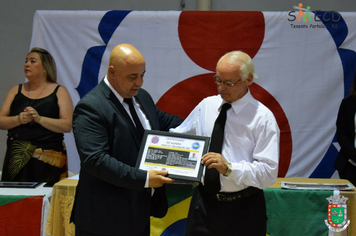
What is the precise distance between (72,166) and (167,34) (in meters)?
1.64

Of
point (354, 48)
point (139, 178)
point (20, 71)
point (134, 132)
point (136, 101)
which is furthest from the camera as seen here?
point (20, 71)

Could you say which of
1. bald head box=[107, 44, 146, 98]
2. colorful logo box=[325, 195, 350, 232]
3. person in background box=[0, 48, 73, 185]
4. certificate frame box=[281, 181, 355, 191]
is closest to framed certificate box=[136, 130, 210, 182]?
bald head box=[107, 44, 146, 98]

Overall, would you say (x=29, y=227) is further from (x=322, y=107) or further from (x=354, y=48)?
(x=354, y=48)

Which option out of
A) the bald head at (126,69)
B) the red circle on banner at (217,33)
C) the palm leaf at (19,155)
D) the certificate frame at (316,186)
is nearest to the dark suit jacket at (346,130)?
the certificate frame at (316,186)

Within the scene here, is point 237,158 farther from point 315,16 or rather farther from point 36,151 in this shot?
point 315,16

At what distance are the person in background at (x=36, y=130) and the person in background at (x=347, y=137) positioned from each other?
2.26m

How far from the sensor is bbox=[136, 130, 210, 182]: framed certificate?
6.46 ft

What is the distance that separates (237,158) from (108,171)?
679 mm

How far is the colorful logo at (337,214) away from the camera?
115 inches

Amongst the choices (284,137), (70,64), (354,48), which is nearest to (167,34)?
(70,64)

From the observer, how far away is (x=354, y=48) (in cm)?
393

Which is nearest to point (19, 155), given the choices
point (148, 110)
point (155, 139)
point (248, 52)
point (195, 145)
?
point (148, 110)

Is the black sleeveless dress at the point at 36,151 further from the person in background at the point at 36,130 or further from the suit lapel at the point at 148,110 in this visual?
the suit lapel at the point at 148,110

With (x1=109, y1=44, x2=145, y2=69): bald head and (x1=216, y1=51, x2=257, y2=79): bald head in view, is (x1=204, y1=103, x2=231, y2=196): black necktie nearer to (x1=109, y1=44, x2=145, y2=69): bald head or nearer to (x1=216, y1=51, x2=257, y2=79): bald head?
(x1=216, y1=51, x2=257, y2=79): bald head
